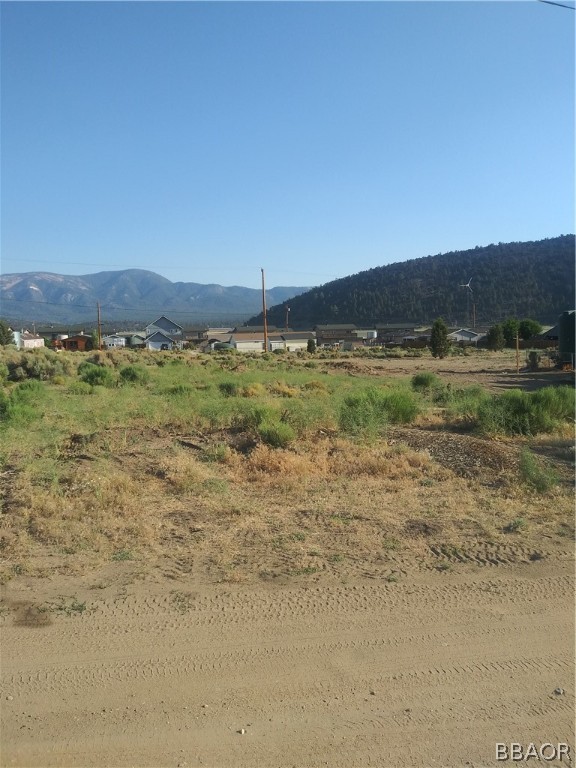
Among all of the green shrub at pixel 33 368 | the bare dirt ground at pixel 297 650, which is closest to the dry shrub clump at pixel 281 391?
the green shrub at pixel 33 368

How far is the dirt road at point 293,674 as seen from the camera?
4.25 m

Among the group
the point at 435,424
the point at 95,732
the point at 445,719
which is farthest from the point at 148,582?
the point at 435,424

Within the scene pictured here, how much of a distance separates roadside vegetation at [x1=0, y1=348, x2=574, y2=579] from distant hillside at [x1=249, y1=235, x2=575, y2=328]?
125m

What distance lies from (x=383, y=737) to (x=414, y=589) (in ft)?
7.87

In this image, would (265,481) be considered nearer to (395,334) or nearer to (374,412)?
(374,412)

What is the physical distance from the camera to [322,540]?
809 centimetres

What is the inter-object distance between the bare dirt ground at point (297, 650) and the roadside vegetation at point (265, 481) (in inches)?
4.5

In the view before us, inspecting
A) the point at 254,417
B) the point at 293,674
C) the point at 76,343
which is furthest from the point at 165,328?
the point at 293,674

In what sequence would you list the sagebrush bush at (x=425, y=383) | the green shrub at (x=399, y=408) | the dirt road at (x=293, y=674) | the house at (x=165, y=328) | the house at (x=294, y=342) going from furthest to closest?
the house at (x=165, y=328) < the house at (x=294, y=342) < the sagebrush bush at (x=425, y=383) < the green shrub at (x=399, y=408) < the dirt road at (x=293, y=674)

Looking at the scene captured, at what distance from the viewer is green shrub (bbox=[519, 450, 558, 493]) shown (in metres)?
10.4

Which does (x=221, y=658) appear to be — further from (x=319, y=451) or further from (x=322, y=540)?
(x=319, y=451)

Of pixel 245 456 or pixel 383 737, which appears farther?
pixel 245 456

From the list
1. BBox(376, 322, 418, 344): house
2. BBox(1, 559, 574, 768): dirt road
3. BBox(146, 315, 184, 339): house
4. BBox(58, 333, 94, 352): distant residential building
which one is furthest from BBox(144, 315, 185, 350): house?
BBox(1, 559, 574, 768): dirt road

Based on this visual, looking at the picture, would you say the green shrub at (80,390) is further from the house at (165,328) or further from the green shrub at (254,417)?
the house at (165,328)
